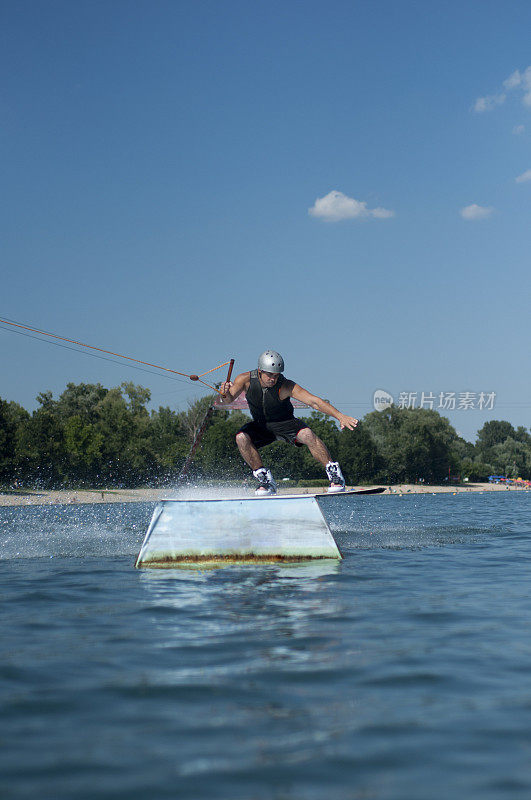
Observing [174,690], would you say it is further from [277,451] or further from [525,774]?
[277,451]

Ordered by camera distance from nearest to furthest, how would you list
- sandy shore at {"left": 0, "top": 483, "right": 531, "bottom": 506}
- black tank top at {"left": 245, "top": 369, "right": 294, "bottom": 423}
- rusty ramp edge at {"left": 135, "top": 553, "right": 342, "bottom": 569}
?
rusty ramp edge at {"left": 135, "top": 553, "right": 342, "bottom": 569}
black tank top at {"left": 245, "top": 369, "right": 294, "bottom": 423}
sandy shore at {"left": 0, "top": 483, "right": 531, "bottom": 506}

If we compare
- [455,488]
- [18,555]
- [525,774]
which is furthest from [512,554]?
[455,488]

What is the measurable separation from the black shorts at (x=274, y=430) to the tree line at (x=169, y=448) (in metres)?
51.2

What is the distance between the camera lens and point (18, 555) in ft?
39.4

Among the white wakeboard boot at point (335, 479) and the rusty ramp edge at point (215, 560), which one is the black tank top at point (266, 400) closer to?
the white wakeboard boot at point (335, 479)

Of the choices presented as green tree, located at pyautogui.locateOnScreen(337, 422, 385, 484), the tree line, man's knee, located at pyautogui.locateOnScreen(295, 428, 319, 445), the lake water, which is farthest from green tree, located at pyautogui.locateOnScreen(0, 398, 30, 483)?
the lake water

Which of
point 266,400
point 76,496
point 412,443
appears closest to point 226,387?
point 266,400

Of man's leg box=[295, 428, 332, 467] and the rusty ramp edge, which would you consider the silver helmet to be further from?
the rusty ramp edge

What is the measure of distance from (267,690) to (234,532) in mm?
5675

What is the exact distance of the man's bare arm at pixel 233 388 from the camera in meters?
10.9

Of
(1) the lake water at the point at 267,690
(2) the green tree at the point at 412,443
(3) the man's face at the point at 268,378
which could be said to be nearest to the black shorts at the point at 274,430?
(3) the man's face at the point at 268,378

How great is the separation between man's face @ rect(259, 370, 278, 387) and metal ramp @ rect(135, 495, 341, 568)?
194cm

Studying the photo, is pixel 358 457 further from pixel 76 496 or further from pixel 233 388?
pixel 233 388

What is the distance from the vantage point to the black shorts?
11.1 meters
